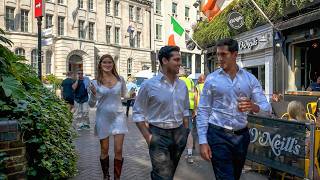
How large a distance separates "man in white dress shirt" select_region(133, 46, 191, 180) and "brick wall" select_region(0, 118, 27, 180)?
1.20m

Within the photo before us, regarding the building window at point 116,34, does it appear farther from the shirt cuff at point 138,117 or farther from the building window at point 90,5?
the shirt cuff at point 138,117

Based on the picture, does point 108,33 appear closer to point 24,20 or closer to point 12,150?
point 24,20

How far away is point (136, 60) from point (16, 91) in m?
51.1

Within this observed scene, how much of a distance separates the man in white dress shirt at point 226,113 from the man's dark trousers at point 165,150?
40 centimetres

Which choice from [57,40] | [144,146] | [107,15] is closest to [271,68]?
[144,146]

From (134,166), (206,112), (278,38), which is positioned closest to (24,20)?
(278,38)

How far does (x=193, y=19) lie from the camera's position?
63.7 m

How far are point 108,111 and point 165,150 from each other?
6.69 feet

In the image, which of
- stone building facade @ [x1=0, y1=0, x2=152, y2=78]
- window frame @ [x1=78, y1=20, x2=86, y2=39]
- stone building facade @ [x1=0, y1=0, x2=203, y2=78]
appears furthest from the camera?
window frame @ [x1=78, y1=20, x2=86, y2=39]

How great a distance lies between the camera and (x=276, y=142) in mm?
5902

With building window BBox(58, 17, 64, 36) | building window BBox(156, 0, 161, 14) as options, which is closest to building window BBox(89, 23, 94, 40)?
building window BBox(58, 17, 64, 36)

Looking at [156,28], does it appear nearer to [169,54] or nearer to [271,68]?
[271,68]

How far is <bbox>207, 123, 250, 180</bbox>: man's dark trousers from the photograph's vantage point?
388cm

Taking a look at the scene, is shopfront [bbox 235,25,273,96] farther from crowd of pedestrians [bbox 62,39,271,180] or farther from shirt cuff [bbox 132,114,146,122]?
shirt cuff [bbox 132,114,146,122]
